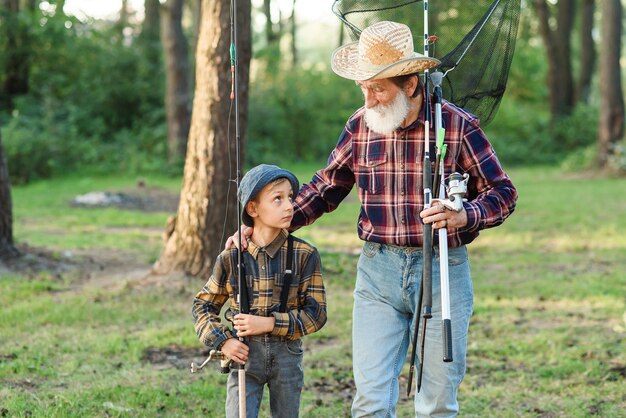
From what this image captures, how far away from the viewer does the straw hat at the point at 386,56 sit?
4.00 m

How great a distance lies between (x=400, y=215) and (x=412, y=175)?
19cm

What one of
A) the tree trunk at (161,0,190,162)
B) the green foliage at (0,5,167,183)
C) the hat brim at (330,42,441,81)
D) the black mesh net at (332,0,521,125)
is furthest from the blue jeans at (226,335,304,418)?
the green foliage at (0,5,167,183)

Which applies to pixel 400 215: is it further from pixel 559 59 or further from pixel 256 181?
pixel 559 59

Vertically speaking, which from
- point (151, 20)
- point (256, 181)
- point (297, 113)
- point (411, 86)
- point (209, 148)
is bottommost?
point (256, 181)

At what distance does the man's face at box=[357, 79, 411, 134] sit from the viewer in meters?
4.09

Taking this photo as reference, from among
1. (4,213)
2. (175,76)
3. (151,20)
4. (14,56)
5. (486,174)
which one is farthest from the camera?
(151,20)

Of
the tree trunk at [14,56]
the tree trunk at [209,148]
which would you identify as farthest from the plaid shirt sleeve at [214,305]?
the tree trunk at [14,56]

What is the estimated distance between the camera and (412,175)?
419 cm

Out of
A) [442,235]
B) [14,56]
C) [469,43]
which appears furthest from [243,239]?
[14,56]

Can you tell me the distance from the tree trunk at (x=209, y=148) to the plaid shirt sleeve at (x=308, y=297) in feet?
14.5

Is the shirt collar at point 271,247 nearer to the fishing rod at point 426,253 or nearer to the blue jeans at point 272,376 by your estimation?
the blue jeans at point 272,376

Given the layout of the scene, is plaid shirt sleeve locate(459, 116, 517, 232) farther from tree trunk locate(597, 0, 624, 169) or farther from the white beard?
tree trunk locate(597, 0, 624, 169)

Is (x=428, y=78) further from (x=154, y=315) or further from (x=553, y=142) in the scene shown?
(x=553, y=142)

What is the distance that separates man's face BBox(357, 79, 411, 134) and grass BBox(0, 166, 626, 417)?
8.14ft
